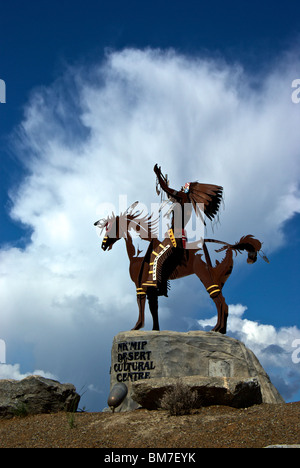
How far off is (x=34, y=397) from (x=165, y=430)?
175 inches

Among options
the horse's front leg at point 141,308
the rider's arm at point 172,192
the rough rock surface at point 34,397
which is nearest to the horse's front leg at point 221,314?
the horse's front leg at point 141,308

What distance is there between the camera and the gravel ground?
26.6ft

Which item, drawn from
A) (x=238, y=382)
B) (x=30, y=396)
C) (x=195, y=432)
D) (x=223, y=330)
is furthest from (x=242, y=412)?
(x=30, y=396)

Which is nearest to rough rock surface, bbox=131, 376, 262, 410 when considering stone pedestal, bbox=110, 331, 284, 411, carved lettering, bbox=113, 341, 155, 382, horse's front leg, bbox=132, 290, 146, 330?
stone pedestal, bbox=110, 331, 284, 411

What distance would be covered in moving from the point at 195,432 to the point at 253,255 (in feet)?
24.0

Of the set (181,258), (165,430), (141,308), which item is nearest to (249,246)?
(181,258)

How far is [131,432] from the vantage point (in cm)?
899

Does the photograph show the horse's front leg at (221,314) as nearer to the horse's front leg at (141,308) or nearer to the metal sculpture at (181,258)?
the metal sculpture at (181,258)

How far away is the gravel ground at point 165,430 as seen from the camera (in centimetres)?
811

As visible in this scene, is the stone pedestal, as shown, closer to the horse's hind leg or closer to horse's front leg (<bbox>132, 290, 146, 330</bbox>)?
horse's front leg (<bbox>132, 290, 146, 330</bbox>)

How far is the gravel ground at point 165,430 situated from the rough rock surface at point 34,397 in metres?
0.78

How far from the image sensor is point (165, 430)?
29.1 ft
